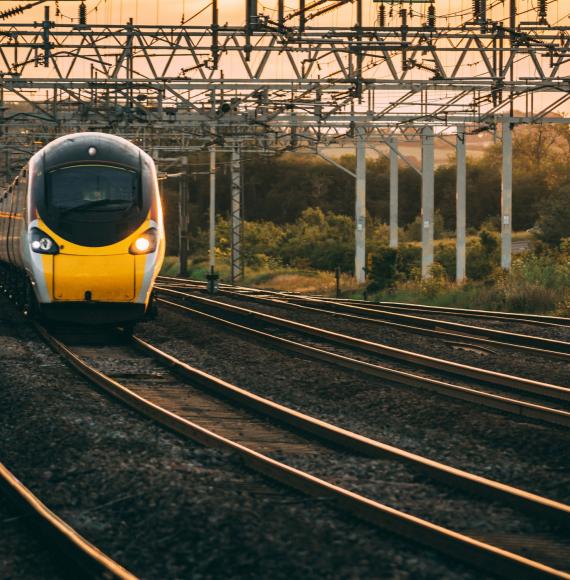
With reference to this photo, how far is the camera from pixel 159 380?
581 inches

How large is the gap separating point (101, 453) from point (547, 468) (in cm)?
351

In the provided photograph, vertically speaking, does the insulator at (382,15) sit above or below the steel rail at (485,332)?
above

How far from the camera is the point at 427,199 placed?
127 ft

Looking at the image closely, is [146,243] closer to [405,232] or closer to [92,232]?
[92,232]

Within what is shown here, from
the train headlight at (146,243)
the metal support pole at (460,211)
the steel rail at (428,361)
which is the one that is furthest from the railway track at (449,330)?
the metal support pole at (460,211)

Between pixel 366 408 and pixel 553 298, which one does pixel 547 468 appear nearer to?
pixel 366 408

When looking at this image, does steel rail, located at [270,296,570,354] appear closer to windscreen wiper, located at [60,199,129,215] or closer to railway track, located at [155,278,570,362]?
railway track, located at [155,278,570,362]

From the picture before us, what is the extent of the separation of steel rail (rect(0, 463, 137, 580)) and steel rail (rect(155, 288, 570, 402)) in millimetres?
6370

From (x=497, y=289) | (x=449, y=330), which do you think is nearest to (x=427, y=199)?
(x=497, y=289)

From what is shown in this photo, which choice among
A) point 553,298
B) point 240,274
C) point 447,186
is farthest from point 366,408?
point 447,186

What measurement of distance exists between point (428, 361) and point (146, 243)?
481 cm

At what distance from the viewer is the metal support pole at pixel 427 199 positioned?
38.0m

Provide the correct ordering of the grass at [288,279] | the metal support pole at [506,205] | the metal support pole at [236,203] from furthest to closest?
the metal support pole at [236,203] → the grass at [288,279] → the metal support pole at [506,205]

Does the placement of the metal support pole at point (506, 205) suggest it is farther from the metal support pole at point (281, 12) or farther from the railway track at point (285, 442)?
the railway track at point (285, 442)
